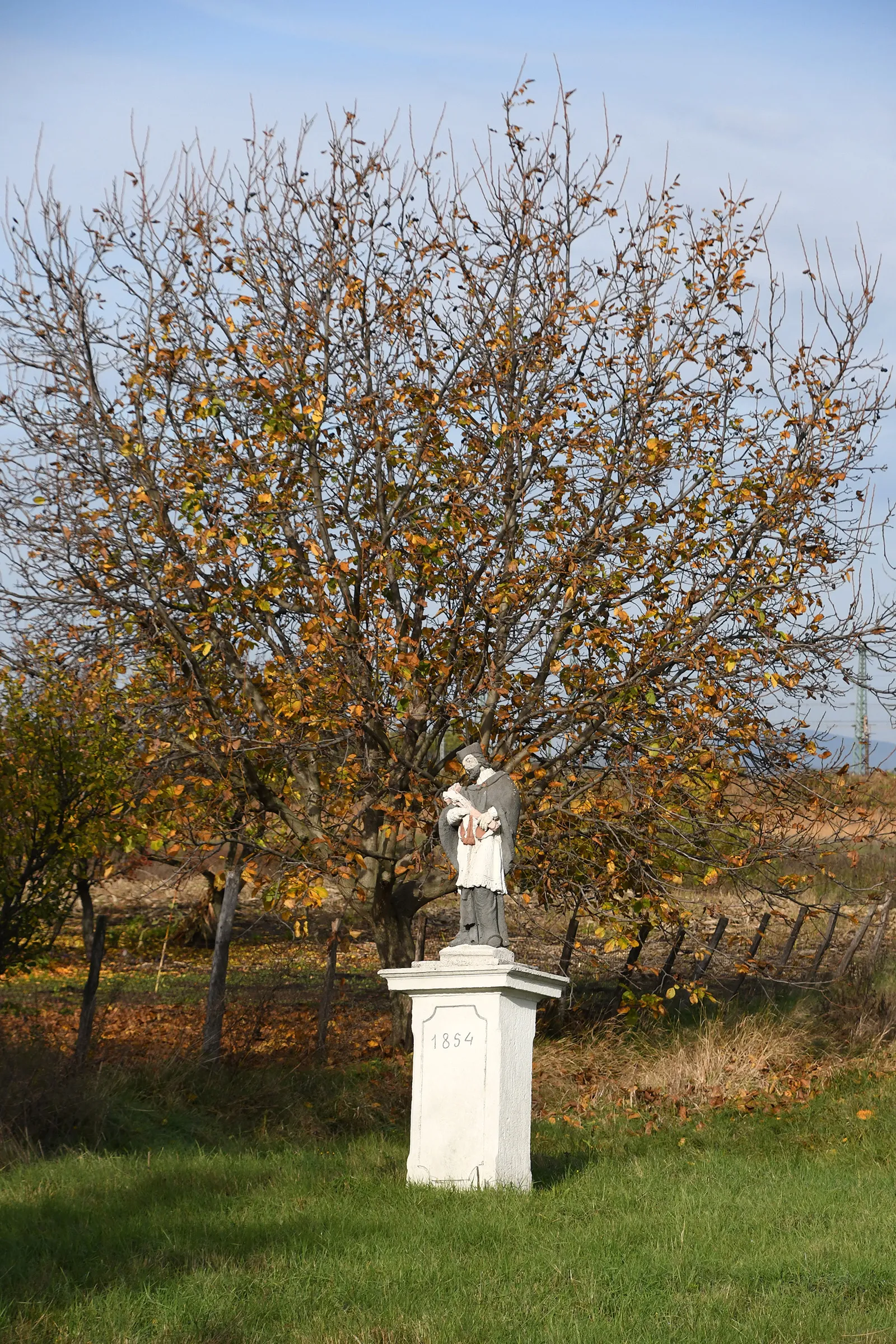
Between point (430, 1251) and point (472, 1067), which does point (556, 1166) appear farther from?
point (430, 1251)

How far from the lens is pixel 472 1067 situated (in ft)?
29.2

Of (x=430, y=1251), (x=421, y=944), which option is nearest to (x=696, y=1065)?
(x=421, y=944)

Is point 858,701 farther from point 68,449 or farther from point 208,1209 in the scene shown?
point 208,1209

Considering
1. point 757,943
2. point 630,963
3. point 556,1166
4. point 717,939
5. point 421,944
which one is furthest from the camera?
point 757,943

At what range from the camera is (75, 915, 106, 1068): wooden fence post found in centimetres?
1203

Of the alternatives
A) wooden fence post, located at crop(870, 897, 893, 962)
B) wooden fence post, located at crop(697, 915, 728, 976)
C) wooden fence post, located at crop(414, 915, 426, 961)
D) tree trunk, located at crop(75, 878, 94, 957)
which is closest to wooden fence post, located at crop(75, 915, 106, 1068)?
tree trunk, located at crop(75, 878, 94, 957)

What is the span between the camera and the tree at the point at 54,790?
1365 cm

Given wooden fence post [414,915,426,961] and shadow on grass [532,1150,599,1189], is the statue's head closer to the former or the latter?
shadow on grass [532,1150,599,1189]

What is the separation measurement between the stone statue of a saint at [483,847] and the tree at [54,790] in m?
4.86

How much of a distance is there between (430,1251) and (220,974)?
7073mm

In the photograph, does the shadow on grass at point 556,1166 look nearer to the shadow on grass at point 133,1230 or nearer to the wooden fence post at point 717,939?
the shadow on grass at point 133,1230

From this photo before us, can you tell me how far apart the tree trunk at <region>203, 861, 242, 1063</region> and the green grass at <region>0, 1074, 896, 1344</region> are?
271 cm

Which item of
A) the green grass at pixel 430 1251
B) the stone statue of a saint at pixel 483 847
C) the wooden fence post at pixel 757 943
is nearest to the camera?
the green grass at pixel 430 1251

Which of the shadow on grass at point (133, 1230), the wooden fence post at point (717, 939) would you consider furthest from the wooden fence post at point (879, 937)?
the shadow on grass at point (133, 1230)
